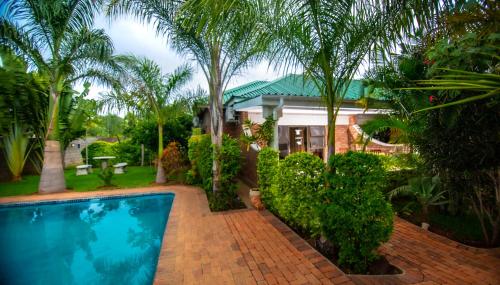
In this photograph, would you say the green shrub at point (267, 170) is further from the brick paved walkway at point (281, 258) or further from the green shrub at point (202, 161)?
the green shrub at point (202, 161)

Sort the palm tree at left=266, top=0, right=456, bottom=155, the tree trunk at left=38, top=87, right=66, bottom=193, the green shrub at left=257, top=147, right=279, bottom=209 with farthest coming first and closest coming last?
the tree trunk at left=38, top=87, right=66, bottom=193 → the green shrub at left=257, top=147, right=279, bottom=209 → the palm tree at left=266, top=0, right=456, bottom=155

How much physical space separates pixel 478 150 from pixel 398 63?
3724mm

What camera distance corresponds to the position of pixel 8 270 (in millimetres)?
6707

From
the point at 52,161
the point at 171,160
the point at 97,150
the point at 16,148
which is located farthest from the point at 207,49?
the point at 97,150

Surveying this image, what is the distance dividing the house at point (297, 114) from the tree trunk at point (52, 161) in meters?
10.3

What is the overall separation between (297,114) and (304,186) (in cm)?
990

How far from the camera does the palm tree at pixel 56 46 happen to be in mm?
12336

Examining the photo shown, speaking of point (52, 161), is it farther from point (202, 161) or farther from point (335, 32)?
point (335, 32)

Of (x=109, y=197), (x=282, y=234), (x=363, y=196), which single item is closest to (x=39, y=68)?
(x=109, y=197)

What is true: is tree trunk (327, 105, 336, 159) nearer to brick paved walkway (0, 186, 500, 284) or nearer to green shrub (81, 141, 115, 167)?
brick paved walkway (0, 186, 500, 284)

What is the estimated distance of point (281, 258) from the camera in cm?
580

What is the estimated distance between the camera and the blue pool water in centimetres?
645

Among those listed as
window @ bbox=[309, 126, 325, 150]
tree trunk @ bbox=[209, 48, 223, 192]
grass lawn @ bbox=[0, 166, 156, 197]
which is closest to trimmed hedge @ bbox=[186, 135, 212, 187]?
tree trunk @ bbox=[209, 48, 223, 192]

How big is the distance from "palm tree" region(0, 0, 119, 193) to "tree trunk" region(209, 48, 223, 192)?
7008 millimetres
